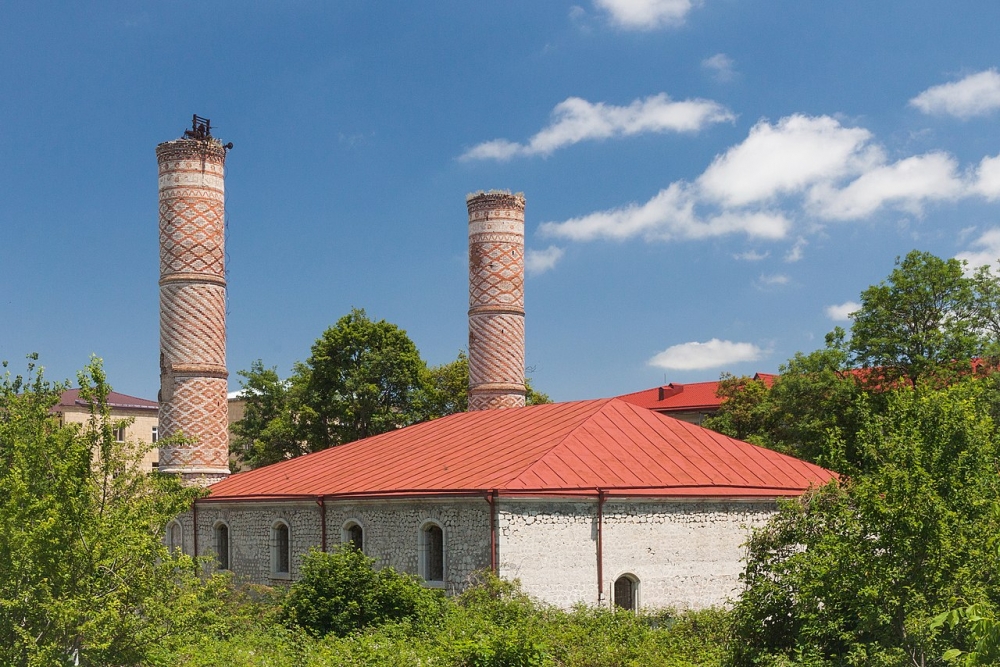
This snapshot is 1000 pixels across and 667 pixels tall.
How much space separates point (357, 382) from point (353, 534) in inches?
688

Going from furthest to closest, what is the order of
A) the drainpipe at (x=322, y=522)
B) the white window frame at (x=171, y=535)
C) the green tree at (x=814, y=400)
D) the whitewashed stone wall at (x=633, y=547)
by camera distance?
the green tree at (x=814, y=400), the white window frame at (x=171, y=535), the drainpipe at (x=322, y=522), the whitewashed stone wall at (x=633, y=547)

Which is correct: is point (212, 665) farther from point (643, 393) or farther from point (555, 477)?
point (643, 393)

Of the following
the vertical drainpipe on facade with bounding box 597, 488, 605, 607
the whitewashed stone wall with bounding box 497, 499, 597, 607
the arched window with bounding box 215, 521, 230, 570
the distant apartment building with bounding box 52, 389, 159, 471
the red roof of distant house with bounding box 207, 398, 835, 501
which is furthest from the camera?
the distant apartment building with bounding box 52, 389, 159, 471

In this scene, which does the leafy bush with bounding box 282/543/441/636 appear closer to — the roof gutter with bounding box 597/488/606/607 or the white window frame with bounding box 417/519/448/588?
the white window frame with bounding box 417/519/448/588

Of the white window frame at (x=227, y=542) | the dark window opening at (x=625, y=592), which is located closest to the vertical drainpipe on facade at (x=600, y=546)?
the dark window opening at (x=625, y=592)

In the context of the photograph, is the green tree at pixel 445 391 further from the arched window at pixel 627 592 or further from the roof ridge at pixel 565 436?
the arched window at pixel 627 592

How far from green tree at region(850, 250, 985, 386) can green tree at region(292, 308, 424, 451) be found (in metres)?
15.4

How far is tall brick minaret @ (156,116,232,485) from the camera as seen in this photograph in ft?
82.5

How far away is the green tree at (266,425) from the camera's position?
1470 inches

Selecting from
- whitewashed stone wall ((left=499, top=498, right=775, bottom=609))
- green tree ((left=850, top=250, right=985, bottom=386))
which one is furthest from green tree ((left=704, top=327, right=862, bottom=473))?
whitewashed stone wall ((left=499, top=498, right=775, bottom=609))

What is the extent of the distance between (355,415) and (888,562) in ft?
92.9

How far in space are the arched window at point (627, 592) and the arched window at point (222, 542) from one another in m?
9.57

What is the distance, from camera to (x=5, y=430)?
11.0 meters

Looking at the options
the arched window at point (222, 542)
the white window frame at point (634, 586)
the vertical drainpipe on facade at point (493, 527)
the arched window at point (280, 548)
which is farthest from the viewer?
the arched window at point (222, 542)
